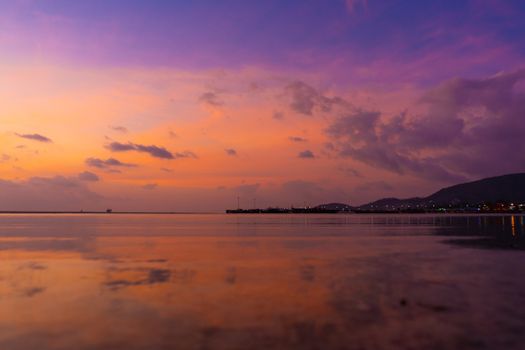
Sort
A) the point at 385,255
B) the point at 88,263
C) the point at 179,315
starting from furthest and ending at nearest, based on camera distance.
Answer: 1. the point at 385,255
2. the point at 88,263
3. the point at 179,315

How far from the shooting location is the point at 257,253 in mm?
40000

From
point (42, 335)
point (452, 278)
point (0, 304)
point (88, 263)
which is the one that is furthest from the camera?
point (88, 263)

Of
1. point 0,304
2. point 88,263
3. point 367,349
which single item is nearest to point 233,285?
point 0,304

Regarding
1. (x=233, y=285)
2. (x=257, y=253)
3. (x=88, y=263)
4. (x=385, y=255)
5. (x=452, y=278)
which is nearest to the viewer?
(x=233, y=285)

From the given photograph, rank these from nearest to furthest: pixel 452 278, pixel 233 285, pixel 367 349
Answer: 1. pixel 367 349
2. pixel 233 285
3. pixel 452 278

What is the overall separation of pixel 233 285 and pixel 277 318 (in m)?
7.29

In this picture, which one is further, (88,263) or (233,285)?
(88,263)

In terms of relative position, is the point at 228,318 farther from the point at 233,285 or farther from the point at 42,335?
the point at 233,285

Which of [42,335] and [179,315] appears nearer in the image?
[42,335]

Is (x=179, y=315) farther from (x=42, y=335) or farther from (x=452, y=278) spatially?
(x=452, y=278)

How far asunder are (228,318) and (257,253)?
23641mm

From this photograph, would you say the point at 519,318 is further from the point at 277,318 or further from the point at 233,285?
the point at 233,285

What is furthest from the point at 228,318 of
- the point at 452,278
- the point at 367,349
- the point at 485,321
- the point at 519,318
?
the point at 452,278

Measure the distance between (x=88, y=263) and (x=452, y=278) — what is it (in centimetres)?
2231
